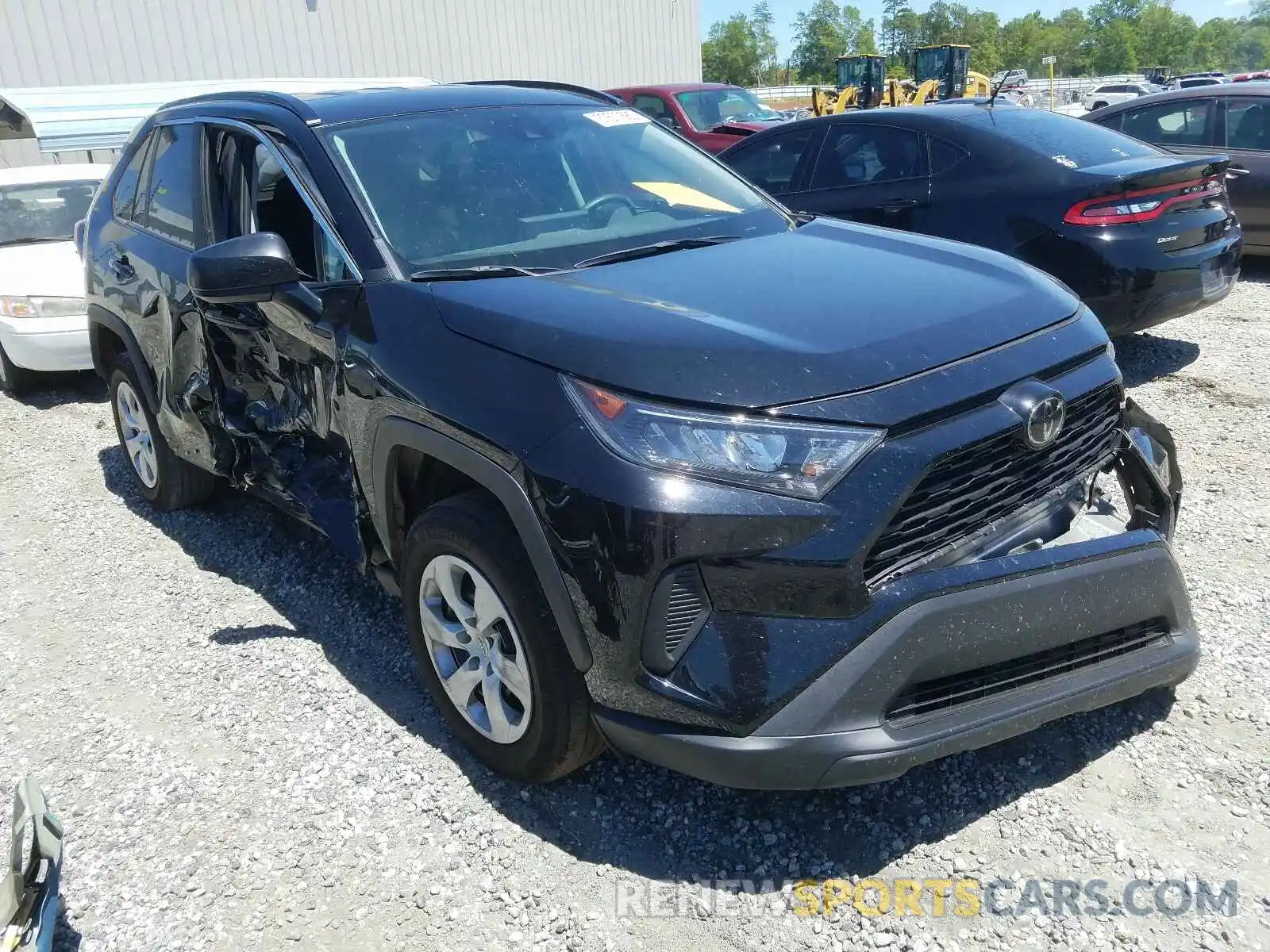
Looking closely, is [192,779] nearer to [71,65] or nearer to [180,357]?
[180,357]

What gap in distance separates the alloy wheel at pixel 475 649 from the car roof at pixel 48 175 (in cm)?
674

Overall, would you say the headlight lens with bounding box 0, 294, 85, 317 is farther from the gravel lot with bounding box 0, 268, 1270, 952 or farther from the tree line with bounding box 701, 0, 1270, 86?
the tree line with bounding box 701, 0, 1270, 86

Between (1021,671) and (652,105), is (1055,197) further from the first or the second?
(652,105)

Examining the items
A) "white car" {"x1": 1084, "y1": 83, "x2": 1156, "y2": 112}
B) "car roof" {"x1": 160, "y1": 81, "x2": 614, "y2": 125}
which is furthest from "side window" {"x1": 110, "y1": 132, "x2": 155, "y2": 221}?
"white car" {"x1": 1084, "y1": 83, "x2": 1156, "y2": 112}

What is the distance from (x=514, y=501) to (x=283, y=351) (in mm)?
1420

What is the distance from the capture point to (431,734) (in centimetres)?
306

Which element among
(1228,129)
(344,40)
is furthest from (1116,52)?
(1228,129)

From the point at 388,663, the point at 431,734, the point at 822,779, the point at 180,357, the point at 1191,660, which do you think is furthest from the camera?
the point at 180,357

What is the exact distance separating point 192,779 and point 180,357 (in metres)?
1.78

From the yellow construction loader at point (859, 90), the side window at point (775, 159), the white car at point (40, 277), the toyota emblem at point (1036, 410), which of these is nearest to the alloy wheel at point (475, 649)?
the toyota emblem at point (1036, 410)

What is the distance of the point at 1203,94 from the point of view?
8.45m

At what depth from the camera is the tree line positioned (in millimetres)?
107250

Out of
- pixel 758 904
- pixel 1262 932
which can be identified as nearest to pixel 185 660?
pixel 758 904

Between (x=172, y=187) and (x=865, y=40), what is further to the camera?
(x=865, y=40)
